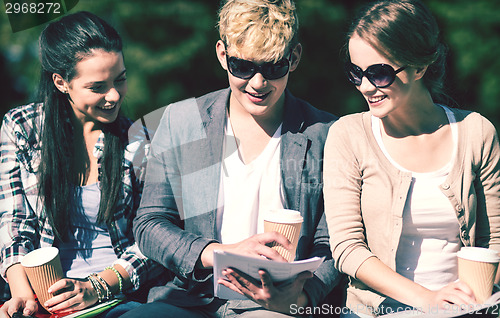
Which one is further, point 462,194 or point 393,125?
point 393,125

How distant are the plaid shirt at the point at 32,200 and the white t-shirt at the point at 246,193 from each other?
45cm

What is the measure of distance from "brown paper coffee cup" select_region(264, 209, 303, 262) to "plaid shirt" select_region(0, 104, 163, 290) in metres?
0.79

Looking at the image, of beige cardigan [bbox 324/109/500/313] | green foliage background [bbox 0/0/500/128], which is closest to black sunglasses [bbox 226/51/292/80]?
beige cardigan [bbox 324/109/500/313]

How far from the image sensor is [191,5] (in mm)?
6863

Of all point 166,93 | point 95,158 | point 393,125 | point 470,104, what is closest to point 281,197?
point 393,125

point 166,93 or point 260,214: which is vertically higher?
point 166,93

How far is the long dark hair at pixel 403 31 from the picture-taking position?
213cm

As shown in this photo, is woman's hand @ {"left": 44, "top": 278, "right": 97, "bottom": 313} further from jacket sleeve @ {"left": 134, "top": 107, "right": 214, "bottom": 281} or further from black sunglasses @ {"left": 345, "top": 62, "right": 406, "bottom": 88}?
black sunglasses @ {"left": 345, "top": 62, "right": 406, "bottom": 88}

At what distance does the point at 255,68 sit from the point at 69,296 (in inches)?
49.1

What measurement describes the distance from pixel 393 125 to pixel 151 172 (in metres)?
1.13

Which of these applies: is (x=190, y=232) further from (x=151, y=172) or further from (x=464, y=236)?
(x=464, y=236)

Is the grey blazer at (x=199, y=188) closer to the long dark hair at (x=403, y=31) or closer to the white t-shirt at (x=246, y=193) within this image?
the white t-shirt at (x=246, y=193)

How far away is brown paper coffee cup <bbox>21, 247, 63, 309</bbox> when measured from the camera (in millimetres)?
2207

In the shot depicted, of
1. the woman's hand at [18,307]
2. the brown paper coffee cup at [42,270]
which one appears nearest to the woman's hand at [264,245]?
the brown paper coffee cup at [42,270]
